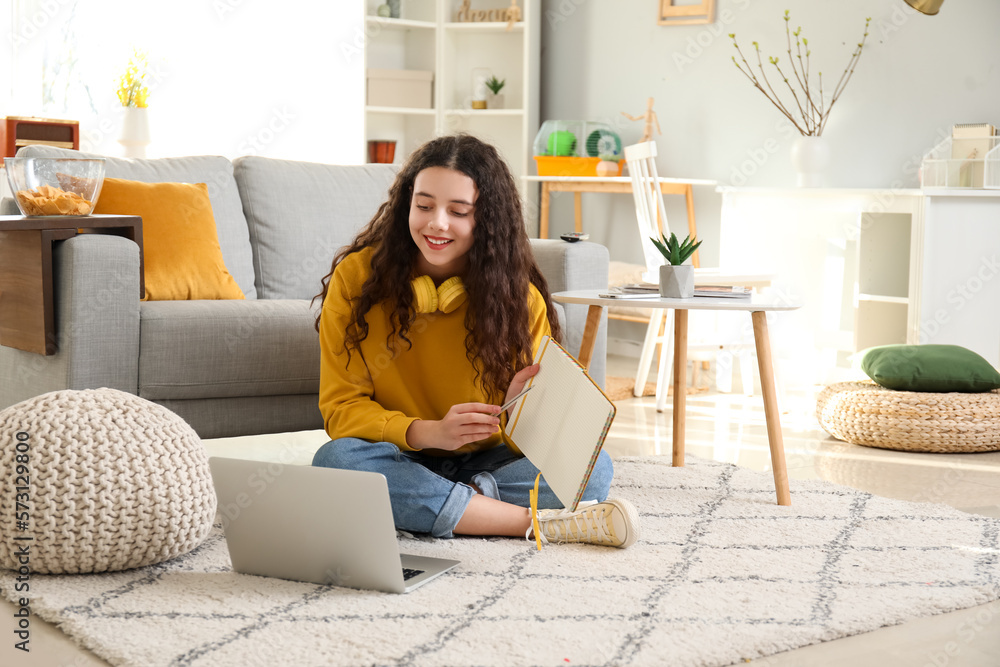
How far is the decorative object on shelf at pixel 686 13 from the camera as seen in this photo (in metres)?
4.13

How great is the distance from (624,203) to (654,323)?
117 centimetres

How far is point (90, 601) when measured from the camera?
4.97 ft

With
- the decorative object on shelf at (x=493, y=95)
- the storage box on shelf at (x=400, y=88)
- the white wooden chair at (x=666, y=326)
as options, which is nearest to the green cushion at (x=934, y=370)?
the white wooden chair at (x=666, y=326)

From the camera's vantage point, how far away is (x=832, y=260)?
3498 mm

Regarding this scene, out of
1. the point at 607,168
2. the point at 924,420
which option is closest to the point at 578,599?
the point at 924,420

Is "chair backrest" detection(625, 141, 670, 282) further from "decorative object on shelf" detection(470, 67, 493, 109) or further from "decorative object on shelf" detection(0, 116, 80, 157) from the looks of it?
"decorative object on shelf" detection(0, 116, 80, 157)

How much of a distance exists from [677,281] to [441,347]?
578 millimetres

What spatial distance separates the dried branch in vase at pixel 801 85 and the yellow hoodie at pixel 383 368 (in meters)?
2.22

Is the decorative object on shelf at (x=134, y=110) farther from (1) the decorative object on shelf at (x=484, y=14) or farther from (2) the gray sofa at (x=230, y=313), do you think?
(1) the decorative object on shelf at (x=484, y=14)

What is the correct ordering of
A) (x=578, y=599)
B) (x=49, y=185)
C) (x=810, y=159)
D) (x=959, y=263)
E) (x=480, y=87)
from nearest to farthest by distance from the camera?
(x=578, y=599) → (x=49, y=185) → (x=959, y=263) → (x=810, y=159) → (x=480, y=87)

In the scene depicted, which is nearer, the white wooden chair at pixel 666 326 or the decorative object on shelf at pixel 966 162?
the decorative object on shelf at pixel 966 162

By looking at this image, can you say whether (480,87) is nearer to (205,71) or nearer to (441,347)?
(205,71)

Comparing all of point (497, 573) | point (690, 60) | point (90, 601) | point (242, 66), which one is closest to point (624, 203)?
point (690, 60)

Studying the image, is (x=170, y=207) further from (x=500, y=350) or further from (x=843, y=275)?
(x=843, y=275)
